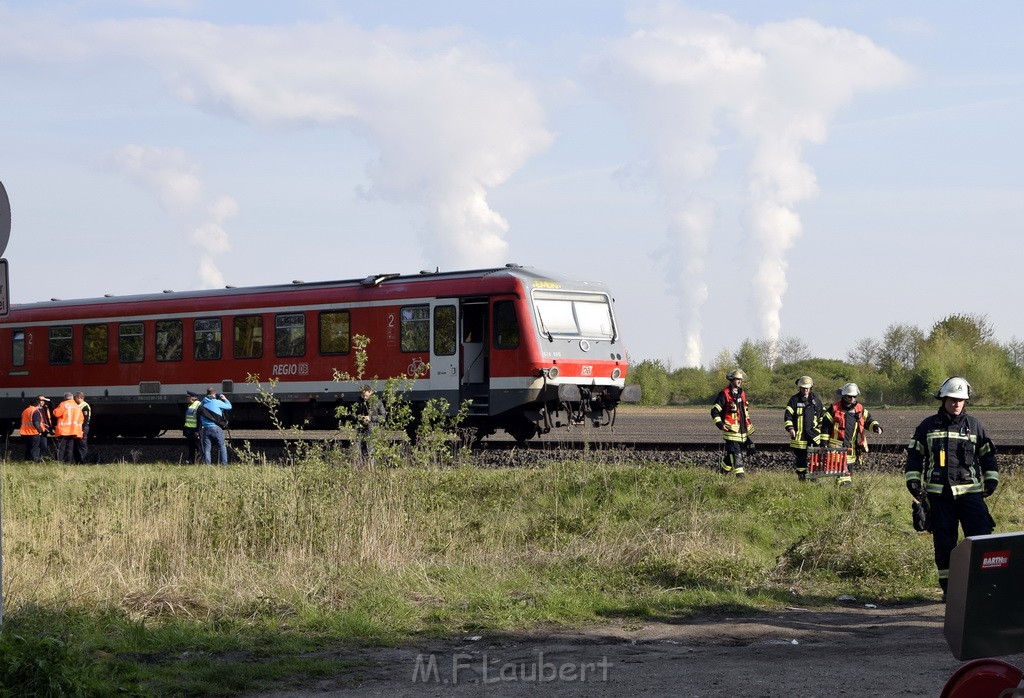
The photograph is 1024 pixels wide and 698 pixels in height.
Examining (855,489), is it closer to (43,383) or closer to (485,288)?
(485,288)

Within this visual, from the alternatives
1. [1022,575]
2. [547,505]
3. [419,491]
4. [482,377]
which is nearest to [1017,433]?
[482,377]

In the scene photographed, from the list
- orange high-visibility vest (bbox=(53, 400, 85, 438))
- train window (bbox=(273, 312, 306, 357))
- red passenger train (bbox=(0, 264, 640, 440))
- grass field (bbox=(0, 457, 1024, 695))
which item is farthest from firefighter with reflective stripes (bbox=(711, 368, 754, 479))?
orange high-visibility vest (bbox=(53, 400, 85, 438))

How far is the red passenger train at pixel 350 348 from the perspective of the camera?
64.6 ft

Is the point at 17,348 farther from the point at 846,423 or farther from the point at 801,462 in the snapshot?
the point at 846,423

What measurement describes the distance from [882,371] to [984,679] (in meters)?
54.1

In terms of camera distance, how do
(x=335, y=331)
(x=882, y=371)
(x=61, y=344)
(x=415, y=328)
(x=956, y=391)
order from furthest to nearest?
(x=882, y=371) → (x=61, y=344) → (x=335, y=331) → (x=415, y=328) → (x=956, y=391)

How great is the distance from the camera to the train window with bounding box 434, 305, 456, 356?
20062 mm

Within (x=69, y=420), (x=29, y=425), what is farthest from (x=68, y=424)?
(x=29, y=425)

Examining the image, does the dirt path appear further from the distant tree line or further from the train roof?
the distant tree line

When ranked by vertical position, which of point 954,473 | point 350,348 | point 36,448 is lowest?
point 36,448

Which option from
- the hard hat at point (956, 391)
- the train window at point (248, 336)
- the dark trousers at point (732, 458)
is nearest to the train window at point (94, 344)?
the train window at point (248, 336)

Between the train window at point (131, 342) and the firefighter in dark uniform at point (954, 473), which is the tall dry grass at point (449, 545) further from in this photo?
the train window at point (131, 342)

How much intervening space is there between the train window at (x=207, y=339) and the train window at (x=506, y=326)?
673 cm

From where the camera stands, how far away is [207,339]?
23188 mm
